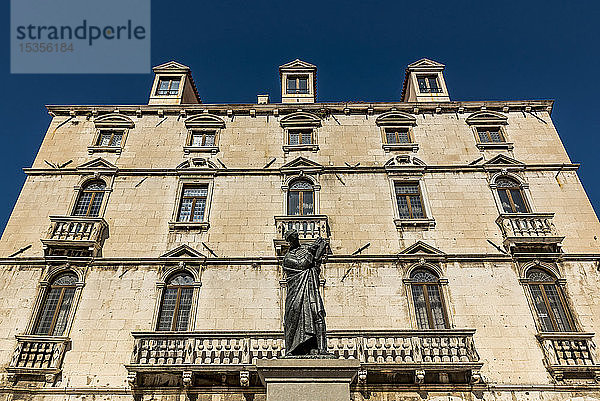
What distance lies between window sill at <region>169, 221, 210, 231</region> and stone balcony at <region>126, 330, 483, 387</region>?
483 cm

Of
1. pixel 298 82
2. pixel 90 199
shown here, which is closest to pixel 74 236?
pixel 90 199

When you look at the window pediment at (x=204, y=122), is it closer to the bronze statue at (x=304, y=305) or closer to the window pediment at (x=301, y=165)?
the window pediment at (x=301, y=165)

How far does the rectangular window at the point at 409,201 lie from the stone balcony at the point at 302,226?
334 cm

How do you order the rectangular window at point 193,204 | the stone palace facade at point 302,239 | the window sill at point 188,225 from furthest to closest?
1. the rectangular window at point 193,204
2. the window sill at point 188,225
3. the stone palace facade at point 302,239

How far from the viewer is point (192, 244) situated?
18297mm

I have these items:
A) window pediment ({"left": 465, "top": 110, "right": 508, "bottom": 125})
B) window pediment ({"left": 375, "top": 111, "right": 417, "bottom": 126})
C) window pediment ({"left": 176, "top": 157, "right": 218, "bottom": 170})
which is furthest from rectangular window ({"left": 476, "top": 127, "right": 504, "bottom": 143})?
window pediment ({"left": 176, "top": 157, "right": 218, "bottom": 170})

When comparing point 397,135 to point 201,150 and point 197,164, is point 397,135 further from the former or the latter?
point 197,164

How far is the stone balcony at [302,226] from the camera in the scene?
1770cm

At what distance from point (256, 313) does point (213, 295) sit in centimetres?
177

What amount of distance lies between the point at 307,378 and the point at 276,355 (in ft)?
21.3

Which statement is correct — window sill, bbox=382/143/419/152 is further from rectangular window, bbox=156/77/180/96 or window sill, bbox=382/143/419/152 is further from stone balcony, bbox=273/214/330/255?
rectangular window, bbox=156/77/180/96

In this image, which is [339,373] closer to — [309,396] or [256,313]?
[309,396]

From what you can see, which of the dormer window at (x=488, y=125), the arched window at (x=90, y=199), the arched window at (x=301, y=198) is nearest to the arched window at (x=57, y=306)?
the arched window at (x=90, y=199)

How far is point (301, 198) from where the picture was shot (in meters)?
19.7
